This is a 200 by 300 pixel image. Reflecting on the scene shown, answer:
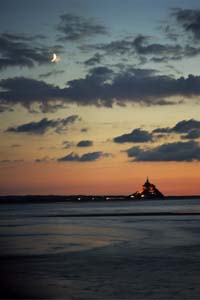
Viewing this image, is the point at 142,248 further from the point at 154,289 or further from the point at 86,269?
the point at 154,289

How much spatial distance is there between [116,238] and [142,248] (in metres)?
10.5

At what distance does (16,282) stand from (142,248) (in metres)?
17.2

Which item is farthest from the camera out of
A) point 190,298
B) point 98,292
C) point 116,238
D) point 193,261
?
point 116,238

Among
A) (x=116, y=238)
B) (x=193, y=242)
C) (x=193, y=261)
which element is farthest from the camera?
(x=116, y=238)

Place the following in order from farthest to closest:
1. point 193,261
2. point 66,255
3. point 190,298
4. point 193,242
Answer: point 193,242, point 66,255, point 193,261, point 190,298

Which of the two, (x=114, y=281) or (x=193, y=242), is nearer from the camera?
(x=114, y=281)

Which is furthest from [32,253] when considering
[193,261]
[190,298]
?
[190,298]

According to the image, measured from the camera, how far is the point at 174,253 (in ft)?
117

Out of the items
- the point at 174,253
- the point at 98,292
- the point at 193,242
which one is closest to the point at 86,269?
the point at 98,292

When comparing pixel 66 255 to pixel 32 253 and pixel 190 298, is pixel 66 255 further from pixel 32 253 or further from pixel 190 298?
pixel 190 298

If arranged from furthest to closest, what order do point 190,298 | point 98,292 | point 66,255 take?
point 66,255, point 98,292, point 190,298

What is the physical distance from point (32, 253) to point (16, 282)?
12.7 meters

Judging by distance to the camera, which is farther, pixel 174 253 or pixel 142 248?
pixel 142 248

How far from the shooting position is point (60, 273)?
26.8 meters
